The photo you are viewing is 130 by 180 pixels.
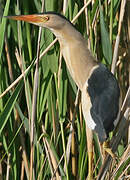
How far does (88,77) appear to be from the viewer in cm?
186

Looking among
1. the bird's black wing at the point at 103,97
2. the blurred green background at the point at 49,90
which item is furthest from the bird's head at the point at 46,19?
the bird's black wing at the point at 103,97

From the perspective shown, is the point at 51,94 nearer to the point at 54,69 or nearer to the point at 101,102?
the point at 54,69

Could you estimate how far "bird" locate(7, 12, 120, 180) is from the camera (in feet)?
5.39

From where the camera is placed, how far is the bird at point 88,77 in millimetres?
1643

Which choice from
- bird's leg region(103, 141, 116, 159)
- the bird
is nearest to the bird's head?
the bird

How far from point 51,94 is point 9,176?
47 cm

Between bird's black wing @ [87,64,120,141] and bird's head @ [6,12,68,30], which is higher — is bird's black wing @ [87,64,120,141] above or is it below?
below

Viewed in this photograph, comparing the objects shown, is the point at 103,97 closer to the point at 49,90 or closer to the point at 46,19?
the point at 49,90

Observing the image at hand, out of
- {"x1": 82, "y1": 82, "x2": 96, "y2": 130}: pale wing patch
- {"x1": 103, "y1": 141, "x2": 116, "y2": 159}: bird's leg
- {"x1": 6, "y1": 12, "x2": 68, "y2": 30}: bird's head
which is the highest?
{"x1": 6, "y1": 12, "x2": 68, "y2": 30}: bird's head

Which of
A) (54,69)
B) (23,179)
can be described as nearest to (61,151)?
(23,179)

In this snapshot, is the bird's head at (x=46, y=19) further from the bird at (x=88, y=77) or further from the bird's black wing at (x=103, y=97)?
the bird's black wing at (x=103, y=97)

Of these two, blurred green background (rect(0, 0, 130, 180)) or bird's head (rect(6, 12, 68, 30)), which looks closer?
bird's head (rect(6, 12, 68, 30))

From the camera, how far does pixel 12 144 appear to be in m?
1.94

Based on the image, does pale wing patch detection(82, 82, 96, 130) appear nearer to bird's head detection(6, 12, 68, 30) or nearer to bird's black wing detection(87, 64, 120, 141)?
bird's black wing detection(87, 64, 120, 141)
